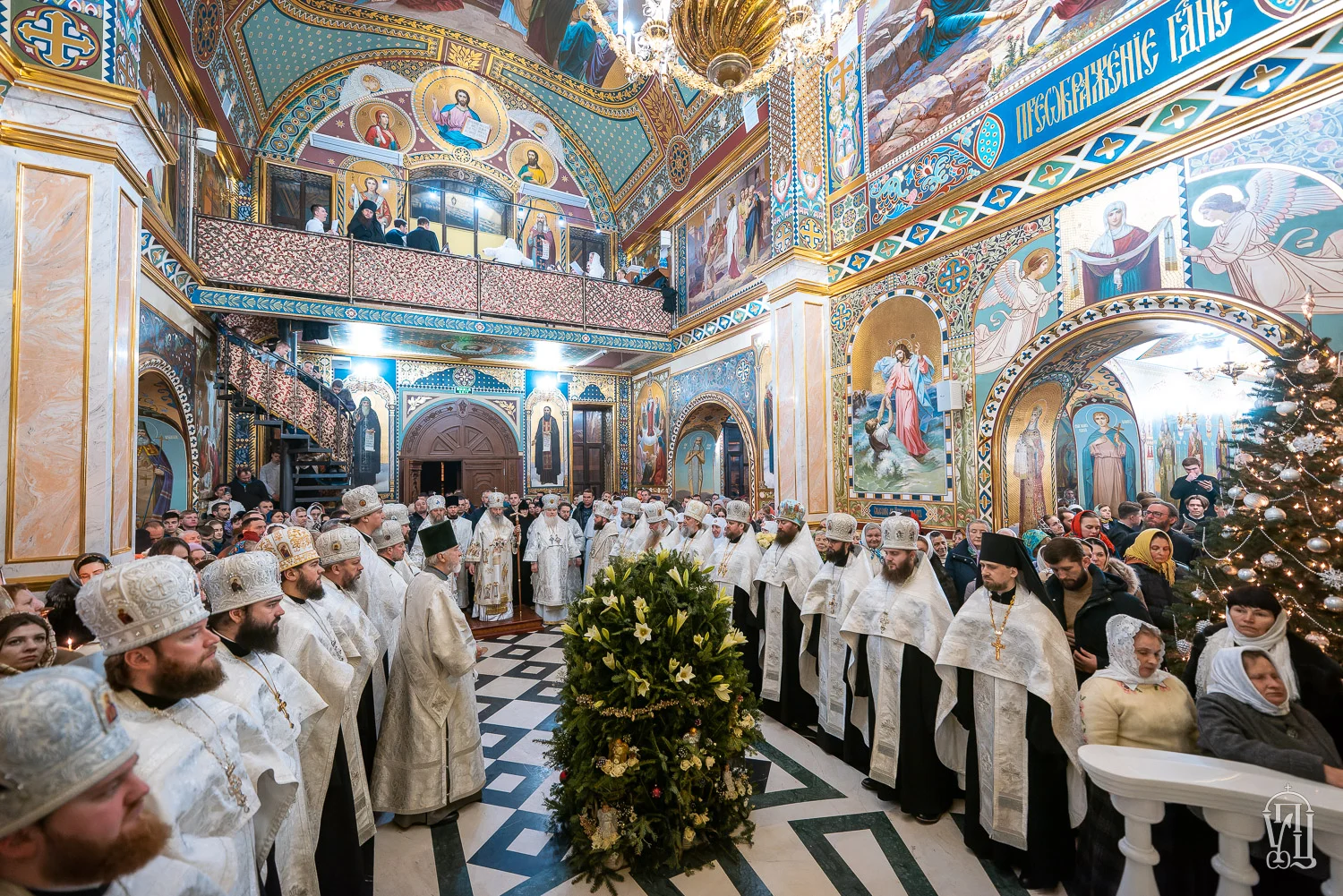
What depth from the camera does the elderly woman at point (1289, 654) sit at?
249 cm

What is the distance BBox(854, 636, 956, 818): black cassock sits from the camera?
142 inches

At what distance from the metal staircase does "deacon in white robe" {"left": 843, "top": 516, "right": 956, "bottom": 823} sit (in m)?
9.22

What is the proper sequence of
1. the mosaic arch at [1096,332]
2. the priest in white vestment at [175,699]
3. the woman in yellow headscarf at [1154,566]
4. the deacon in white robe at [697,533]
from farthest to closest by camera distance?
the deacon in white robe at [697,533] → the mosaic arch at [1096,332] → the woman in yellow headscarf at [1154,566] → the priest in white vestment at [175,699]

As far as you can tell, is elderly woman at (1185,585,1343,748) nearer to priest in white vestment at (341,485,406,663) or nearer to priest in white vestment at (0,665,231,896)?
priest in white vestment at (0,665,231,896)

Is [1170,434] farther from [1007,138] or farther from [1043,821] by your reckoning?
[1043,821]

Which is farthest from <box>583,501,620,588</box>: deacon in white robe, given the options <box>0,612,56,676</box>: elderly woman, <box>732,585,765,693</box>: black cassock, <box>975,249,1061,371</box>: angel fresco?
Result: <box>0,612,56,676</box>: elderly woman

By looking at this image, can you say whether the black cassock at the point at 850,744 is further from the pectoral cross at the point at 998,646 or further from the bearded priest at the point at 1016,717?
the pectoral cross at the point at 998,646

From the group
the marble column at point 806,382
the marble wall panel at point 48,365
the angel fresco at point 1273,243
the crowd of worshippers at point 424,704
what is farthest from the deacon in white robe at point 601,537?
the angel fresco at point 1273,243

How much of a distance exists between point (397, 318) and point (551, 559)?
5249mm

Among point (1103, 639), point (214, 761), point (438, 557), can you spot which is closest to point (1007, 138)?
point (1103, 639)

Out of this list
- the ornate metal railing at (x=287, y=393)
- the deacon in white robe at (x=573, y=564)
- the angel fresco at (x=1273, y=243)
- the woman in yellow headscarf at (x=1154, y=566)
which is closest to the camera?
the woman in yellow headscarf at (x=1154, y=566)

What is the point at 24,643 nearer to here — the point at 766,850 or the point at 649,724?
the point at 649,724

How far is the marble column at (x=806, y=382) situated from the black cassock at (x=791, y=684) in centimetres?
402

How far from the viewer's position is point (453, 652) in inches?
136
